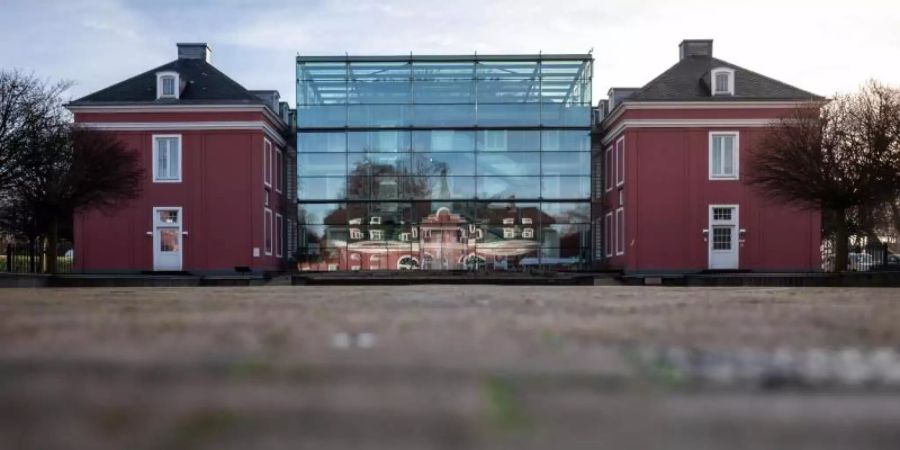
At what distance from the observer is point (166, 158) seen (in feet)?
110

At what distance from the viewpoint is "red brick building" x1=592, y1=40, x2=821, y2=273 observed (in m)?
33.1

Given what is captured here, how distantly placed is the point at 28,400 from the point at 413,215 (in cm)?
3594

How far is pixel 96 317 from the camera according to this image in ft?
4.61

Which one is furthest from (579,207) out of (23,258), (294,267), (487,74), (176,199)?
(23,258)

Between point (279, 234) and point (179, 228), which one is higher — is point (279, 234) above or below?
below

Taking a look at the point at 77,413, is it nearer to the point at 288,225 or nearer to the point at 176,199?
the point at 176,199

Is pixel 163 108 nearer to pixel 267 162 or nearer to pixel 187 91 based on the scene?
pixel 187 91

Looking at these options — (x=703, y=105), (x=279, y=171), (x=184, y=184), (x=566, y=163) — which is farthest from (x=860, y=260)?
(x=184, y=184)

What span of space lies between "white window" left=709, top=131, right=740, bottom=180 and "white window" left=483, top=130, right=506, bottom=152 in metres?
9.76

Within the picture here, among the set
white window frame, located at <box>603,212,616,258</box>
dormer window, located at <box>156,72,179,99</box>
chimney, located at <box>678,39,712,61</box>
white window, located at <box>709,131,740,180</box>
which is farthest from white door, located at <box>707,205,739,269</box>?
dormer window, located at <box>156,72,179,99</box>

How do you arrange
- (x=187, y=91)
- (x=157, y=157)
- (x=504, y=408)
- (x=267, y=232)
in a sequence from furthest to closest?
(x=267, y=232) → (x=187, y=91) → (x=157, y=157) → (x=504, y=408)

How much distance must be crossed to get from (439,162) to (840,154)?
1874 cm

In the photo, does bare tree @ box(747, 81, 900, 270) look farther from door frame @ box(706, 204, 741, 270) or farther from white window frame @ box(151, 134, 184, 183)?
white window frame @ box(151, 134, 184, 183)

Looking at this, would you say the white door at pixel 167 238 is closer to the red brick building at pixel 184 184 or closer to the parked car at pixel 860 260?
the red brick building at pixel 184 184
